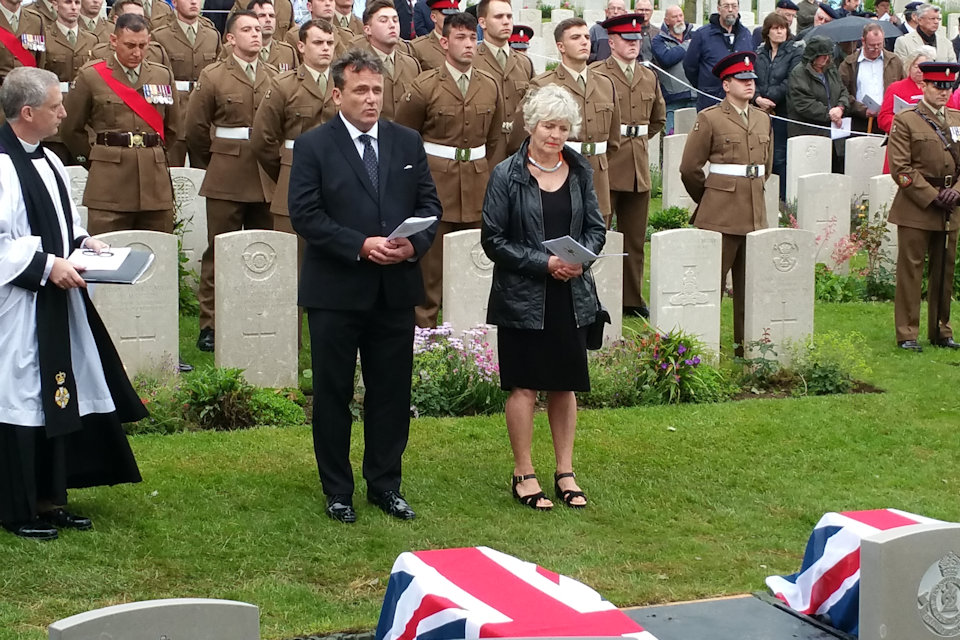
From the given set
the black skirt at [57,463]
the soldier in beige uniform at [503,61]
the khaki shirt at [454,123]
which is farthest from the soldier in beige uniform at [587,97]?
the black skirt at [57,463]

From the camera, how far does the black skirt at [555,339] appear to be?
7.16 metres

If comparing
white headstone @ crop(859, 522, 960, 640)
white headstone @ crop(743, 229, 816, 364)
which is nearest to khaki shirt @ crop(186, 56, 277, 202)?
white headstone @ crop(743, 229, 816, 364)

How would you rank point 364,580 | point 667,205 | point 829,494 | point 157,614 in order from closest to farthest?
point 157,614 < point 364,580 < point 829,494 < point 667,205

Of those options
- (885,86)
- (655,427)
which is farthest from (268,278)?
(885,86)

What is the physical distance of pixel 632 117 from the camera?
39.9 ft

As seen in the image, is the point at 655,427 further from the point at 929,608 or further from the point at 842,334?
the point at 929,608

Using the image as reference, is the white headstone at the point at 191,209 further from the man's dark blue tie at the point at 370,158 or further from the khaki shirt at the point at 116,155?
the man's dark blue tie at the point at 370,158

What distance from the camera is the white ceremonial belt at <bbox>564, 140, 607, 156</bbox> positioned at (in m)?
11.4

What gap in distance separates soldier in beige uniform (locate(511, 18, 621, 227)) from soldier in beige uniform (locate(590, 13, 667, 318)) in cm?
41

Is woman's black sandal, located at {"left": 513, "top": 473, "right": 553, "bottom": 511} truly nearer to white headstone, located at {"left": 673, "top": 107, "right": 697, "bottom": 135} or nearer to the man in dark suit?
the man in dark suit

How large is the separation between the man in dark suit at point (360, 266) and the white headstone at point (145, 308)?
2.32 metres

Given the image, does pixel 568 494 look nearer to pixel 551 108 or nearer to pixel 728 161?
pixel 551 108

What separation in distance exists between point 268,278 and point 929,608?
5.41 m

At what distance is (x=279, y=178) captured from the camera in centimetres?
1046
